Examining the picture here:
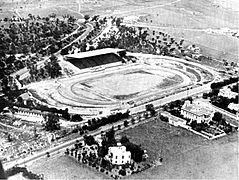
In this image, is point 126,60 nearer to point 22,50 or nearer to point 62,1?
point 22,50

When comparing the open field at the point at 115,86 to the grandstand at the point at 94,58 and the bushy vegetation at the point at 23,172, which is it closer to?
the grandstand at the point at 94,58

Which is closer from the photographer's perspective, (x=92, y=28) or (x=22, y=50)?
(x=22, y=50)

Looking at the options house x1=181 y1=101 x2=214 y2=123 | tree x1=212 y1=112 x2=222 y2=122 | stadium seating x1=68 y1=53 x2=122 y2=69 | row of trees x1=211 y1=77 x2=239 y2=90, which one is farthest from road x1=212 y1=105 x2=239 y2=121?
stadium seating x1=68 y1=53 x2=122 y2=69

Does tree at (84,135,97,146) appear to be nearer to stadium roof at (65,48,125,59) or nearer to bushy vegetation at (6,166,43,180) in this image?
bushy vegetation at (6,166,43,180)

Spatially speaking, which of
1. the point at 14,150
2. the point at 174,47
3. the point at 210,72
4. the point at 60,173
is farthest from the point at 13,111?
the point at 174,47

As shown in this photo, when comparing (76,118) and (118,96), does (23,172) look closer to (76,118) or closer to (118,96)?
(76,118)
